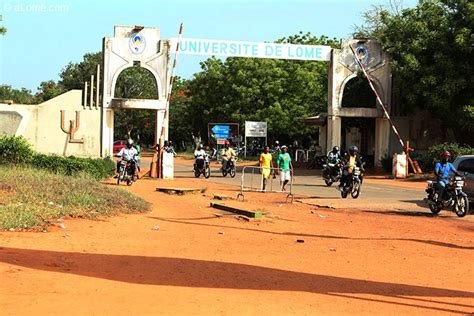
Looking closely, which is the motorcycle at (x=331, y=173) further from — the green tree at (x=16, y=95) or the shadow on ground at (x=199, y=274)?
the green tree at (x=16, y=95)

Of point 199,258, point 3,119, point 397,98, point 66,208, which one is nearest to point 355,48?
point 397,98

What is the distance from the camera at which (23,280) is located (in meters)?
7.09

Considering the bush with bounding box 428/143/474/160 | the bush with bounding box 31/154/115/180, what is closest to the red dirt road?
the bush with bounding box 31/154/115/180

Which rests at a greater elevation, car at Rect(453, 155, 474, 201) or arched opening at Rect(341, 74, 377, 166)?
arched opening at Rect(341, 74, 377, 166)

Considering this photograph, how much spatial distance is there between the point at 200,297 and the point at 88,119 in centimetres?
2500

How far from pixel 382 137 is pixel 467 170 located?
58.0ft

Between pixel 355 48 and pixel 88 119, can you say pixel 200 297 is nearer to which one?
pixel 88 119

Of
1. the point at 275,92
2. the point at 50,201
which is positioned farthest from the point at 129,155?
the point at 275,92

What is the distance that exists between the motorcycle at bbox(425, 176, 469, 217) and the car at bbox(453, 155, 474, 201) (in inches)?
54.6

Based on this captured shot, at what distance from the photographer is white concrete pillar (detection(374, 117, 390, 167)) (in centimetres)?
3538

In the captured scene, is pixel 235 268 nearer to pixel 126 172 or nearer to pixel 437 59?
pixel 126 172

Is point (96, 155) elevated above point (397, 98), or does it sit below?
below

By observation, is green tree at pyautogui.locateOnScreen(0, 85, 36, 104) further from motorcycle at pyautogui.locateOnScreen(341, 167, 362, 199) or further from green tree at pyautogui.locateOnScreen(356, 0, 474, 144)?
motorcycle at pyautogui.locateOnScreen(341, 167, 362, 199)

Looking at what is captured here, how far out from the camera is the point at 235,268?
8.58 meters
